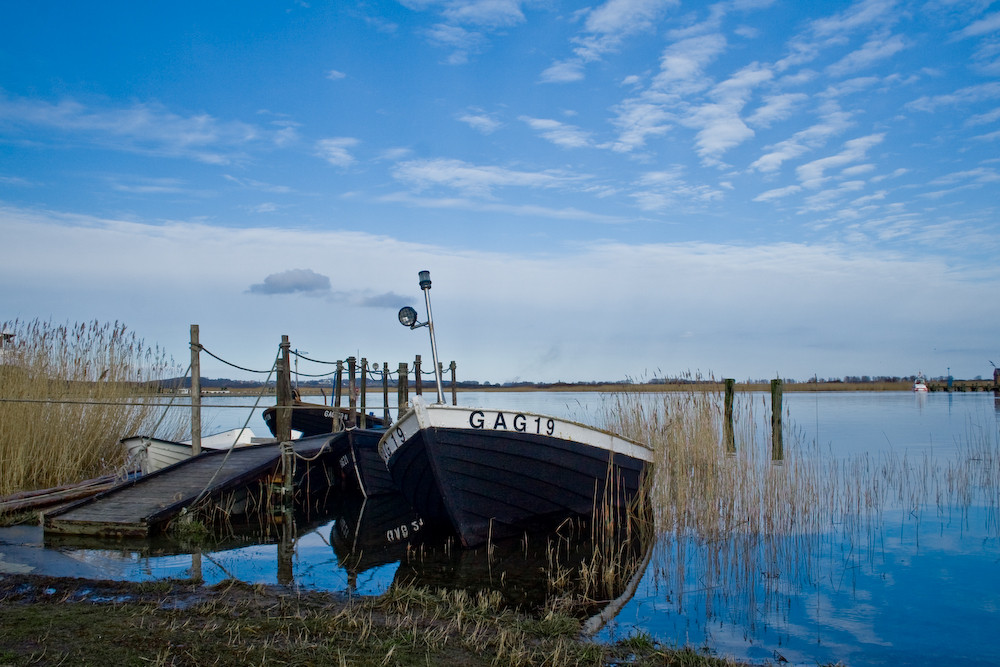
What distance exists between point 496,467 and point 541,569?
1.19 metres

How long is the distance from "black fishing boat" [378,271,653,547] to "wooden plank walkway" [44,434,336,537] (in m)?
2.33

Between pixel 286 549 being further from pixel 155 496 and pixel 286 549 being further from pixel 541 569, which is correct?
pixel 541 569

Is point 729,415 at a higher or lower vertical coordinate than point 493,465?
higher

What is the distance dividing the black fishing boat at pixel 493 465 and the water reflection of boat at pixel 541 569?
0.88 feet

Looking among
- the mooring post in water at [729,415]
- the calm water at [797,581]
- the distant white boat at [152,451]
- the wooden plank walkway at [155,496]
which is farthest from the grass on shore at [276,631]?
the mooring post in water at [729,415]

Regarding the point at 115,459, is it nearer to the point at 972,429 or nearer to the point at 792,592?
the point at 792,592

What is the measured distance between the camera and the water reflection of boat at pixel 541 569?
20.2ft

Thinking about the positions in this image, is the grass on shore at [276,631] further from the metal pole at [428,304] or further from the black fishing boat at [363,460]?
the black fishing boat at [363,460]

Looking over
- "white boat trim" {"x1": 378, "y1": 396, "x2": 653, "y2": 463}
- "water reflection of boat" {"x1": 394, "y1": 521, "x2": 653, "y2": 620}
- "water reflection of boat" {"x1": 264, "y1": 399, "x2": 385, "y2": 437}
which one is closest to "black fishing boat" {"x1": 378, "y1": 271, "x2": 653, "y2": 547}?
"white boat trim" {"x1": 378, "y1": 396, "x2": 653, "y2": 463}

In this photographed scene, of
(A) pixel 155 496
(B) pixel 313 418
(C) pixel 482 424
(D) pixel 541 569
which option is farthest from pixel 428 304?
(B) pixel 313 418

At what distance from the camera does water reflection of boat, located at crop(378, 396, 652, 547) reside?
7.60m

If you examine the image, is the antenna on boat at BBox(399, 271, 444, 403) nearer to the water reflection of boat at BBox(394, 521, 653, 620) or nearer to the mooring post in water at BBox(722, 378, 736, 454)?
the water reflection of boat at BBox(394, 521, 653, 620)

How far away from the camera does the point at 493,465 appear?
7.77 m

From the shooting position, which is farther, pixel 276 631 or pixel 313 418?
pixel 313 418
